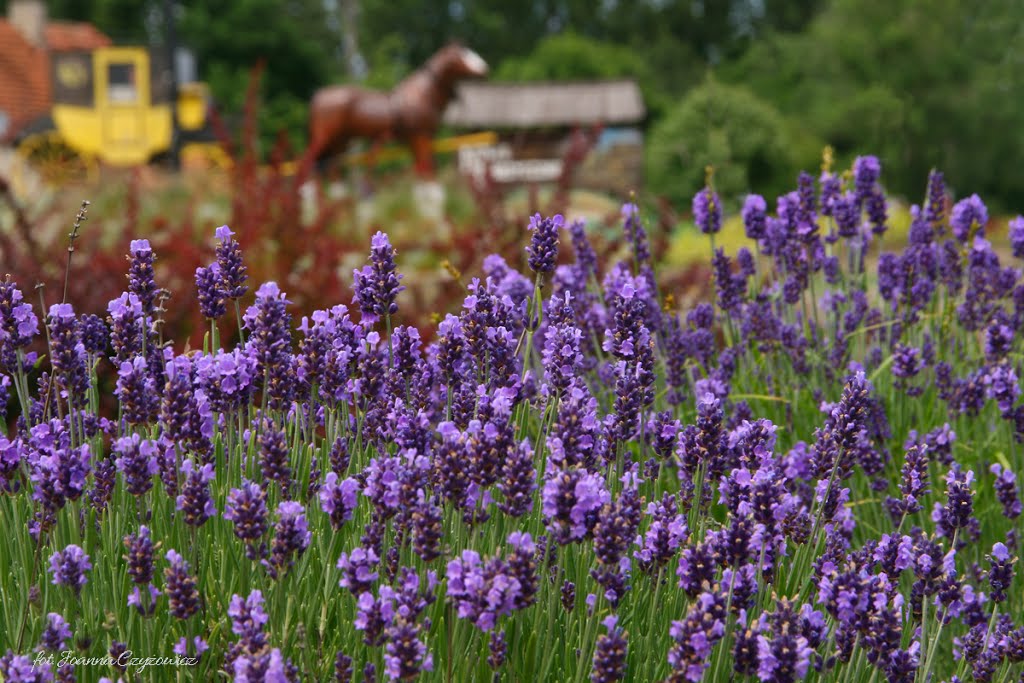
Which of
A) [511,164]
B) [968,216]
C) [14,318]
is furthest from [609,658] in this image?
[511,164]

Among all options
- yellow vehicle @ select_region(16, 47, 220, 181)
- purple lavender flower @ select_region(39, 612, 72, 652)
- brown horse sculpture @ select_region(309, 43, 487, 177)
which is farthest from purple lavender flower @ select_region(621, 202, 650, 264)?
yellow vehicle @ select_region(16, 47, 220, 181)

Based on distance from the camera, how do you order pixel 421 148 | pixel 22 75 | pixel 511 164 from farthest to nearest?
pixel 22 75 → pixel 511 164 → pixel 421 148

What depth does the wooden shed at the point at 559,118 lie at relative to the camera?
27203mm

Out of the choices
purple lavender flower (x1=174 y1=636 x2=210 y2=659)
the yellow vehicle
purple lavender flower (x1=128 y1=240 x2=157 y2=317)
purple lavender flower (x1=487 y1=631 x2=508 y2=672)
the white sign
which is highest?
purple lavender flower (x1=128 y1=240 x2=157 y2=317)

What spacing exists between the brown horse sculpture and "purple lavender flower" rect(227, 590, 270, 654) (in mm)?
17486

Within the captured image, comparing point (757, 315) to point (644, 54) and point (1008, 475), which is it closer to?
point (1008, 475)

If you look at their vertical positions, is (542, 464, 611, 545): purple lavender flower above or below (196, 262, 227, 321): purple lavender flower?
below

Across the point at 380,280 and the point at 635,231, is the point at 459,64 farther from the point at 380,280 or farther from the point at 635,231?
the point at 380,280

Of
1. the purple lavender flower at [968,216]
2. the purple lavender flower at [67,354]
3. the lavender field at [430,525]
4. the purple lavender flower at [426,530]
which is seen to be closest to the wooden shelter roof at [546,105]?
the purple lavender flower at [968,216]

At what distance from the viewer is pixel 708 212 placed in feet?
12.4

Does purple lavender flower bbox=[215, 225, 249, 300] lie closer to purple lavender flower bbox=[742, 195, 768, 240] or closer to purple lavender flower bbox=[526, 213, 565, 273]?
purple lavender flower bbox=[526, 213, 565, 273]

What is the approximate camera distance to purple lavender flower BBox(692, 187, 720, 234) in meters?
3.76

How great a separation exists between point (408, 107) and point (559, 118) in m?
8.64

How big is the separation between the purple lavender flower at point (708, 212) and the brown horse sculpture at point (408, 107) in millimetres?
15382
